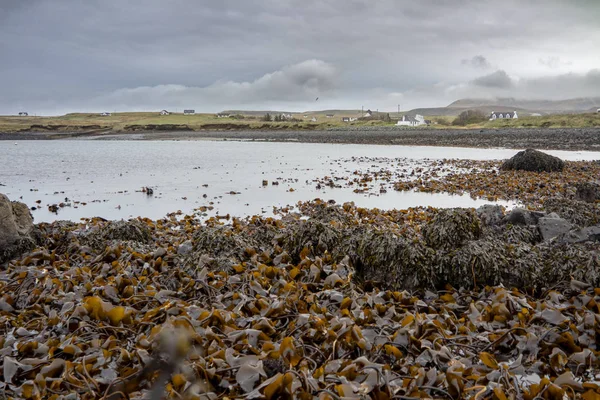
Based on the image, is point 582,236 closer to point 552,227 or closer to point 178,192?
point 552,227

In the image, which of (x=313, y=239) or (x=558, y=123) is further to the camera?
(x=558, y=123)

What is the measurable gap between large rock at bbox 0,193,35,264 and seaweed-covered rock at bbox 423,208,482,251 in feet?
15.3

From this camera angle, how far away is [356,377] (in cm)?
228

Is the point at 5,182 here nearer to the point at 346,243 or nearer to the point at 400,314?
the point at 346,243

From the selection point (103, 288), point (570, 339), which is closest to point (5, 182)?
point (103, 288)

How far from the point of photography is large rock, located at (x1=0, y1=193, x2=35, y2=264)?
194 inches

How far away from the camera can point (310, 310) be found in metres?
3.24

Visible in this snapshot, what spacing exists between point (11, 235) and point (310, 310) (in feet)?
13.0

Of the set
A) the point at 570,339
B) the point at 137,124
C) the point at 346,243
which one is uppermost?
the point at 137,124

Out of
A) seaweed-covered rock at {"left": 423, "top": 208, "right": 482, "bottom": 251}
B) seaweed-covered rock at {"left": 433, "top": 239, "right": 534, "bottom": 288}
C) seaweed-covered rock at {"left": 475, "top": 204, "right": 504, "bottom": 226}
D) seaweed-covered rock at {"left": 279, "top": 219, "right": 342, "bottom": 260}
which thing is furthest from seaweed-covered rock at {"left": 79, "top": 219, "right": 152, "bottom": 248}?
seaweed-covered rock at {"left": 475, "top": 204, "right": 504, "bottom": 226}

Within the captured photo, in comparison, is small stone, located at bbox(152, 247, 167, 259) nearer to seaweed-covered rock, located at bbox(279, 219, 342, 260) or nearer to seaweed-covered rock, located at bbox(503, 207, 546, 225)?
seaweed-covered rock, located at bbox(279, 219, 342, 260)

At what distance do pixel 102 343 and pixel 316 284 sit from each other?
1801mm

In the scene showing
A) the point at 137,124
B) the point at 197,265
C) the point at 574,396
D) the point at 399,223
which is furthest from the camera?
the point at 137,124

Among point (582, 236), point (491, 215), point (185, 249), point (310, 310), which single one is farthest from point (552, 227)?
point (185, 249)
